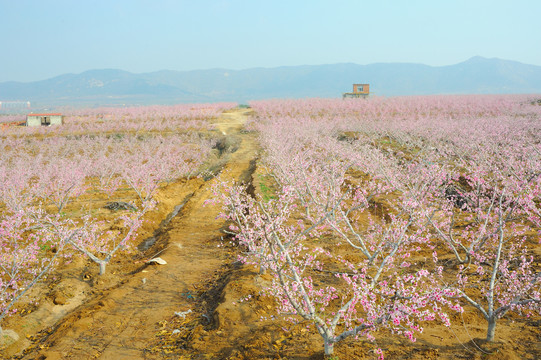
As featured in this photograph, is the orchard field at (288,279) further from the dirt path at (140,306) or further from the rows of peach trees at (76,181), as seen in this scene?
the rows of peach trees at (76,181)

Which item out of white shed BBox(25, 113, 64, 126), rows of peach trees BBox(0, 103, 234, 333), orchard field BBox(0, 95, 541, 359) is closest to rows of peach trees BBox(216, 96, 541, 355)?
orchard field BBox(0, 95, 541, 359)

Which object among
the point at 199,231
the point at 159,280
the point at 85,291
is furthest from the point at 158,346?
the point at 199,231

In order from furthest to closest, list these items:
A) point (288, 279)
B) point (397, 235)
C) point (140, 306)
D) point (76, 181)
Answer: point (76, 181) → point (140, 306) → point (397, 235) → point (288, 279)

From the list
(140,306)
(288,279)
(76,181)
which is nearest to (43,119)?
(76,181)

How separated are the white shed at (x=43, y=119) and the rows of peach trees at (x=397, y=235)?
144 feet

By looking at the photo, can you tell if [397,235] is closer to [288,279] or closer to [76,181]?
[288,279]

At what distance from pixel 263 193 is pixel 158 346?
1151cm

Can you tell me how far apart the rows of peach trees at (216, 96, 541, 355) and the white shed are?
43.9 metres

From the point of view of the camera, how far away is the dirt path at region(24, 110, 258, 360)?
7.51 metres

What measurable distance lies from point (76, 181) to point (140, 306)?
11.4 meters

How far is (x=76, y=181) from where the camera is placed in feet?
59.4

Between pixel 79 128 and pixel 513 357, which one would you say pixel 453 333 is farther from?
pixel 79 128

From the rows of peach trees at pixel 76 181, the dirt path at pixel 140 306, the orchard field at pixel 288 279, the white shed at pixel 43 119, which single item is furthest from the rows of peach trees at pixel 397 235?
the white shed at pixel 43 119

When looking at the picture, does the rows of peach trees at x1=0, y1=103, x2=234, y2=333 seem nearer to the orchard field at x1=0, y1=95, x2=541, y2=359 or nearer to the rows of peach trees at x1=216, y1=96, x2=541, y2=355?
the orchard field at x1=0, y1=95, x2=541, y2=359
